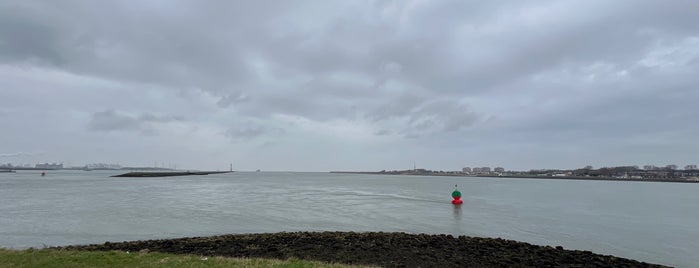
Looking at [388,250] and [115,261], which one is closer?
[115,261]

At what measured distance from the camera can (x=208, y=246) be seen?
14.4m

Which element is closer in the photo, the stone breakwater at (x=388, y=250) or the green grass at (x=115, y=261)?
the green grass at (x=115, y=261)

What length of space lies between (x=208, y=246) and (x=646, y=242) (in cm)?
1953

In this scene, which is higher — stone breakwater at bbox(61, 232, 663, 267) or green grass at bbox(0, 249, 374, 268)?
green grass at bbox(0, 249, 374, 268)

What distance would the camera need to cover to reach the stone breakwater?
1263cm

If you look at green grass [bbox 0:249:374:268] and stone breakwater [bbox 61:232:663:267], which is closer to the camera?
green grass [bbox 0:249:374:268]

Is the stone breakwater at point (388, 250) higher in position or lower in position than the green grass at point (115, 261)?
lower

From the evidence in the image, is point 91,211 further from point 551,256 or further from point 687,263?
point 687,263

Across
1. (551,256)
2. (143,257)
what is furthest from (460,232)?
(143,257)

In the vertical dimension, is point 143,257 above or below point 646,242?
above

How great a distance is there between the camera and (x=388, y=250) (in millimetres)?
14023

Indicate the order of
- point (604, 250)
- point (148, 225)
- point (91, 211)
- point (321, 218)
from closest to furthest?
1. point (604, 250)
2. point (148, 225)
3. point (321, 218)
4. point (91, 211)

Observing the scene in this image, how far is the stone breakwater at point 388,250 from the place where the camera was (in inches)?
497

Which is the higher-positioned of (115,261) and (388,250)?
(115,261)
